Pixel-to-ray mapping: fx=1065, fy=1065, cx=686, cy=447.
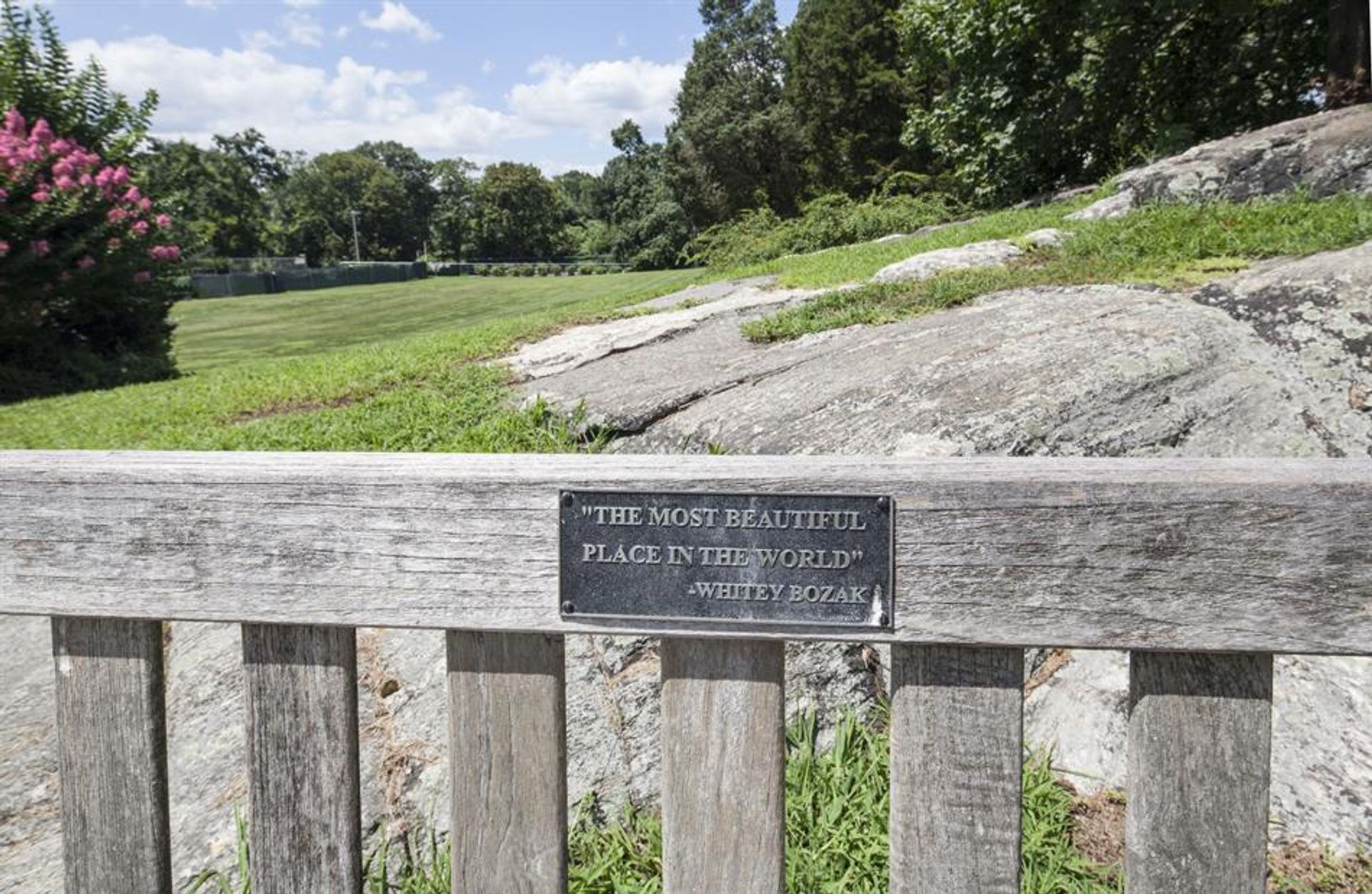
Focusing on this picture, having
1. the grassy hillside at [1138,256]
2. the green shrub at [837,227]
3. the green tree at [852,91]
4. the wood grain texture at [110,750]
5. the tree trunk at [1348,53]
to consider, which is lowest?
the wood grain texture at [110,750]

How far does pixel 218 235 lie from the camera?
65562mm

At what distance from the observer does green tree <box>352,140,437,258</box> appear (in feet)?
285

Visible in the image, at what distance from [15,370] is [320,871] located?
13.2m

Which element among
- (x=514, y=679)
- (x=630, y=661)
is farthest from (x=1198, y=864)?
(x=630, y=661)

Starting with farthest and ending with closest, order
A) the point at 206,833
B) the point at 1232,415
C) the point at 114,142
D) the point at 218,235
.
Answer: the point at 218,235
the point at 114,142
the point at 1232,415
the point at 206,833

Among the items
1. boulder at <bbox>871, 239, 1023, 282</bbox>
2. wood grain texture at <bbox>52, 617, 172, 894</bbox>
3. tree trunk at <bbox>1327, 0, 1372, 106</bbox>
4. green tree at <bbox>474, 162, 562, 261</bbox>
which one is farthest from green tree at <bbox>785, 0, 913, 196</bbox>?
green tree at <bbox>474, 162, 562, 261</bbox>

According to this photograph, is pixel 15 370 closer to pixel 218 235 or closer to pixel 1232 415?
pixel 1232 415

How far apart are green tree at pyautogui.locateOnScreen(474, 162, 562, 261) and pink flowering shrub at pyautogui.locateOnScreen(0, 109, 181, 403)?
6834cm

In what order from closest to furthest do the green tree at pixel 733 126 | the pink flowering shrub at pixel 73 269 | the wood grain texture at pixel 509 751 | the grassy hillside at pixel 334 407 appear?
the wood grain texture at pixel 509 751
the grassy hillside at pixel 334 407
the pink flowering shrub at pixel 73 269
the green tree at pixel 733 126

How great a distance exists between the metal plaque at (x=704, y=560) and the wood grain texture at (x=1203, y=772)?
398mm

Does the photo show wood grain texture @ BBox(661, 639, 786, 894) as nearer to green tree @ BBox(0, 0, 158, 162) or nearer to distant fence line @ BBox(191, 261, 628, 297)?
green tree @ BBox(0, 0, 158, 162)

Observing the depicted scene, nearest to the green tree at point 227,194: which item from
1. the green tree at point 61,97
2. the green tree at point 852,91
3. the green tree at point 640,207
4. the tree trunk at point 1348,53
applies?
the green tree at point 640,207

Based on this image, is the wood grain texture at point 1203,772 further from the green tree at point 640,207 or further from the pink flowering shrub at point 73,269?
the green tree at point 640,207

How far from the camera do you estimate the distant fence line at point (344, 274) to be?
156ft
